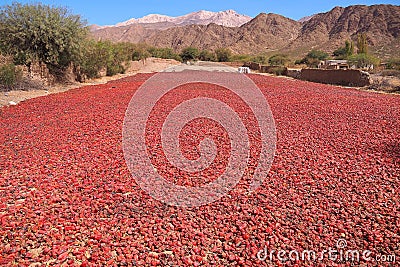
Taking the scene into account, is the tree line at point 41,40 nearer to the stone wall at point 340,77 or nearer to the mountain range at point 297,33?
the stone wall at point 340,77

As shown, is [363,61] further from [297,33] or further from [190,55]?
[297,33]

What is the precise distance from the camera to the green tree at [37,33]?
15.6 metres

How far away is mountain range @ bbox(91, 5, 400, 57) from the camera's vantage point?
68.9 metres

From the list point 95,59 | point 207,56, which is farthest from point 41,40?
point 207,56

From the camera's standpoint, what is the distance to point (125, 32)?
126375mm

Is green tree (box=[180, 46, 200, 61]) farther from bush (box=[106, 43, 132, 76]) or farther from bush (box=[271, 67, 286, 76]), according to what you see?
bush (box=[106, 43, 132, 76])

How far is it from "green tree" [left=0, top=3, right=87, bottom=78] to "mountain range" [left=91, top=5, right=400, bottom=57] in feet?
171

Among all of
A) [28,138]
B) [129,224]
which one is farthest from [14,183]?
[28,138]

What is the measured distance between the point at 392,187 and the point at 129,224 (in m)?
3.61
